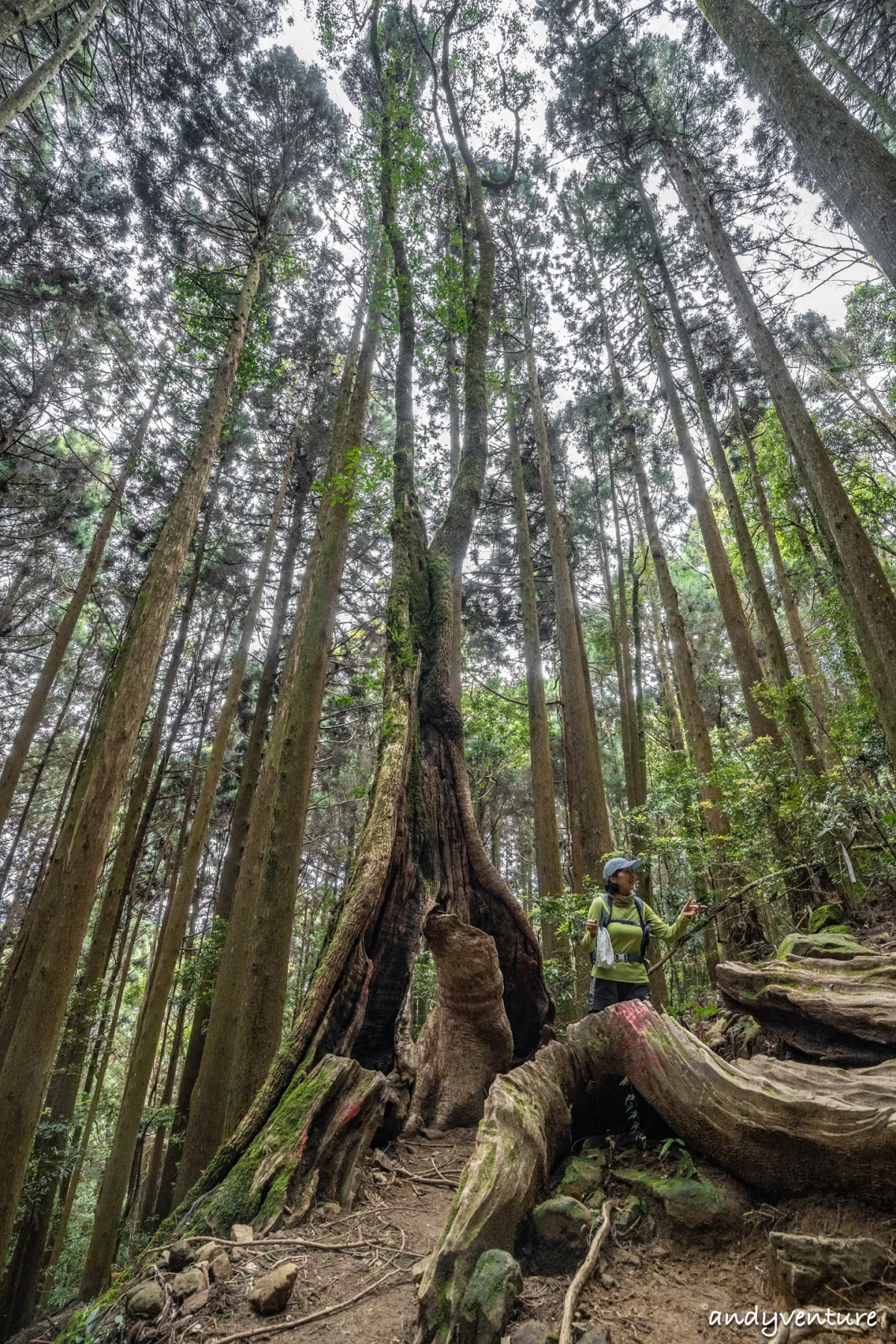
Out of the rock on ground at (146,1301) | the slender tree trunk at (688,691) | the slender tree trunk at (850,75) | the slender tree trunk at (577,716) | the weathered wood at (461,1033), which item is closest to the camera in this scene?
the rock on ground at (146,1301)

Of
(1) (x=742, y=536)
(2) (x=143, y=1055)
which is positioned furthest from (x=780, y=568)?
(2) (x=143, y=1055)

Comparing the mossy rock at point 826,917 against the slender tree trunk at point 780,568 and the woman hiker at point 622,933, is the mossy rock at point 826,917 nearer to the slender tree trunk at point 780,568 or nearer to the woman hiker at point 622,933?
the woman hiker at point 622,933

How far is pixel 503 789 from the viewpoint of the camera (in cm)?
1741

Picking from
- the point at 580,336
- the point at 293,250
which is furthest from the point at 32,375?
the point at 580,336

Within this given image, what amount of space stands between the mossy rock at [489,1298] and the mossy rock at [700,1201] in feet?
2.28

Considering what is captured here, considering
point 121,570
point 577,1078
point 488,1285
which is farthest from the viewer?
point 121,570

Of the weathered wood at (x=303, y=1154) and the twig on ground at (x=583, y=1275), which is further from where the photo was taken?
the weathered wood at (x=303, y=1154)

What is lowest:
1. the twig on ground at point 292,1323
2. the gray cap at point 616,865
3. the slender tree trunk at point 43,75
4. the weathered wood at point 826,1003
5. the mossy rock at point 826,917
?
the twig on ground at point 292,1323

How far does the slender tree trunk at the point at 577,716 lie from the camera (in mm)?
8594

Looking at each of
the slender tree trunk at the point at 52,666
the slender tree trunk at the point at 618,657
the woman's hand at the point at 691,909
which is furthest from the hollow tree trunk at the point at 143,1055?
the slender tree trunk at the point at 618,657

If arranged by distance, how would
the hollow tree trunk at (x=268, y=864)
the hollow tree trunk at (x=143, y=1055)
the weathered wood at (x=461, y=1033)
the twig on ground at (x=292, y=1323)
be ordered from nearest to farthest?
1. the twig on ground at (x=292, y=1323)
2. the weathered wood at (x=461, y=1033)
3. the hollow tree trunk at (x=268, y=864)
4. the hollow tree trunk at (x=143, y=1055)

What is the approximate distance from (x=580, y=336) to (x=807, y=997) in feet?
50.3

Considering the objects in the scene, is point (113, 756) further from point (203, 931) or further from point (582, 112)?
point (582, 112)

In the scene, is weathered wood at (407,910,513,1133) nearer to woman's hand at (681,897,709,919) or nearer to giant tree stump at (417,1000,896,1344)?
giant tree stump at (417,1000,896,1344)
